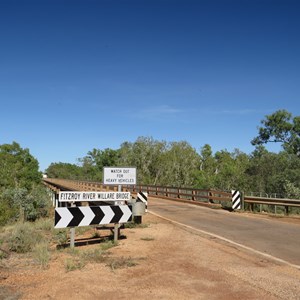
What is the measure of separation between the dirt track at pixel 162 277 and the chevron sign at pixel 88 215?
26.3 inches

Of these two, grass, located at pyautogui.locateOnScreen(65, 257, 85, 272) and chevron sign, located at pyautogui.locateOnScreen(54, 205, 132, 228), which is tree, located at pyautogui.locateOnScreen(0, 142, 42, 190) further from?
grass, located at pyautogui.locateOnScreen(65, 257, 85, 272)

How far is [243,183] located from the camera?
38250 millimetres

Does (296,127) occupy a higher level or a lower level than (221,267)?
higher

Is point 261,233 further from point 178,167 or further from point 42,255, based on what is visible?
point 178,167

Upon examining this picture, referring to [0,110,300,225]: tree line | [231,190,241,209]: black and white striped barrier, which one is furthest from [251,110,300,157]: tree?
[231,190,241,209]: black and white striped barrier

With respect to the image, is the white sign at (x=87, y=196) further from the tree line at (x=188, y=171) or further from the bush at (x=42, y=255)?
the tree line at (x=188, y=171)

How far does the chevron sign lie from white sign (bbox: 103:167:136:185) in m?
2.15

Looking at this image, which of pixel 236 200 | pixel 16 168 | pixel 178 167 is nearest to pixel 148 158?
pixel 178 167

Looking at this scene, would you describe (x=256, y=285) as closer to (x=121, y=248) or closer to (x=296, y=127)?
(x=121, y=248)

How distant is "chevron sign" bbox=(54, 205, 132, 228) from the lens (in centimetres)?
870

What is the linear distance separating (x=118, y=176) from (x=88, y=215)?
310cm

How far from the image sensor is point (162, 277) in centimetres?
640

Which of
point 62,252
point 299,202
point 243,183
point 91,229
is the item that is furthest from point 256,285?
point 243,183

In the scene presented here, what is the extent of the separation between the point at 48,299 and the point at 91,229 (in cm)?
668
